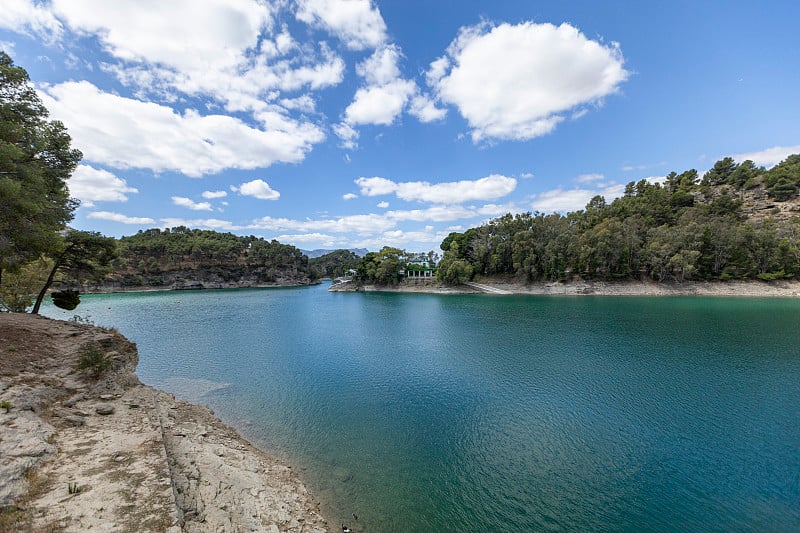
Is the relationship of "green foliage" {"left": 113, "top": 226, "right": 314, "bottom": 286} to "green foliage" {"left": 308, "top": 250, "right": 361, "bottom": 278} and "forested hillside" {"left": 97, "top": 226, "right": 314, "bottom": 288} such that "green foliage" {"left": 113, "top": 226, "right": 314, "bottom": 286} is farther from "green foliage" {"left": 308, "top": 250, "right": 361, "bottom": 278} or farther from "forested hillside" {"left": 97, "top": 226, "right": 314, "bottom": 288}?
"green foliage" {"left": 308, "top": 250, "right": 361, "bottom": 278}

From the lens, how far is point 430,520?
22.7 feet

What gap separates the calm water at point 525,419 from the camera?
731 cm

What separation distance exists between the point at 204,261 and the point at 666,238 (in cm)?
11344

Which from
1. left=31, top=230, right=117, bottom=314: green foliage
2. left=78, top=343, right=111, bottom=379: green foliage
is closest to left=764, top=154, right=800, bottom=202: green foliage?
left=78, top=343, right=111, bottom=379: green foliage

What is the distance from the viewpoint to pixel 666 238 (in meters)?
51.9

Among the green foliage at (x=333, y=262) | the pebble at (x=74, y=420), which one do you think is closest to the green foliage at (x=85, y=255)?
the pebble at (x=74, y=420)

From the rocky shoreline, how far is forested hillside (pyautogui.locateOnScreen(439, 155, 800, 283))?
2099 inches

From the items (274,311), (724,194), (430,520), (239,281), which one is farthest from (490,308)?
(239,281)

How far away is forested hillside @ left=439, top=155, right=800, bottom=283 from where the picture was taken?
4766 centimetres

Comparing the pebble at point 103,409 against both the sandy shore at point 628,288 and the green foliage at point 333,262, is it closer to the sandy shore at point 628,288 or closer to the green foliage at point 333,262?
the sandy shore at point 628,288

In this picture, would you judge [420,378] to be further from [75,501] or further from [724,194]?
[724,194]

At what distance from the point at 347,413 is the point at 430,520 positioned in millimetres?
6000

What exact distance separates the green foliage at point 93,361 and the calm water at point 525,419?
12.7 feet

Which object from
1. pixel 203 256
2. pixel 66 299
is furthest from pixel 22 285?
pixel 203 256
